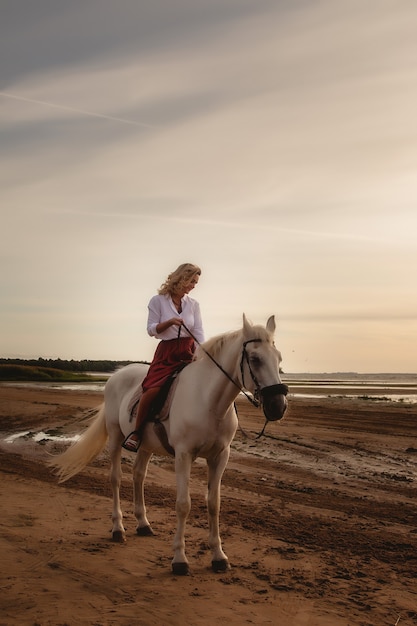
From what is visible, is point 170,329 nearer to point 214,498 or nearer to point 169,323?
point 169,323

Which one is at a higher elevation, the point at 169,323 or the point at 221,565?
the point at 169,323

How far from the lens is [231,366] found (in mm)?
5871

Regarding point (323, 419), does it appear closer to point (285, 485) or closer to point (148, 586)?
point (285, 485)

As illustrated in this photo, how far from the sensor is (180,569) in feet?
18.3

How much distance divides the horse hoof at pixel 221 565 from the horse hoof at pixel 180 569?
0.89 ft

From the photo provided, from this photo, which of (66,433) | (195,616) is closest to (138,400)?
(195,616)

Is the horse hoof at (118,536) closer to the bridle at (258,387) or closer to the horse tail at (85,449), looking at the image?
the horse tail at (85,449)

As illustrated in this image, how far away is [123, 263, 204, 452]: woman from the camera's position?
656 centimetres

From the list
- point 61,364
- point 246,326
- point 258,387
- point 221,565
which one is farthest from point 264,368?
point 61,364

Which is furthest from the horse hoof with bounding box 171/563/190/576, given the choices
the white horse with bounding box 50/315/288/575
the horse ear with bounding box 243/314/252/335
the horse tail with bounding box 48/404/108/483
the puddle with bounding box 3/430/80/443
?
the puddle with bounding box 3/430/80/443

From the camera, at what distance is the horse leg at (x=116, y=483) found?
22.2 ft

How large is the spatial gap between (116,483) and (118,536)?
74 centimetres

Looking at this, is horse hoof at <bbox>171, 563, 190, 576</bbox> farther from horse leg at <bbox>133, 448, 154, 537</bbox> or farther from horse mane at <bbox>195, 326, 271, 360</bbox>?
horse mane at <bbox>195, 326, 271, 360</bbox>

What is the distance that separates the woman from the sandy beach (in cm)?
144
